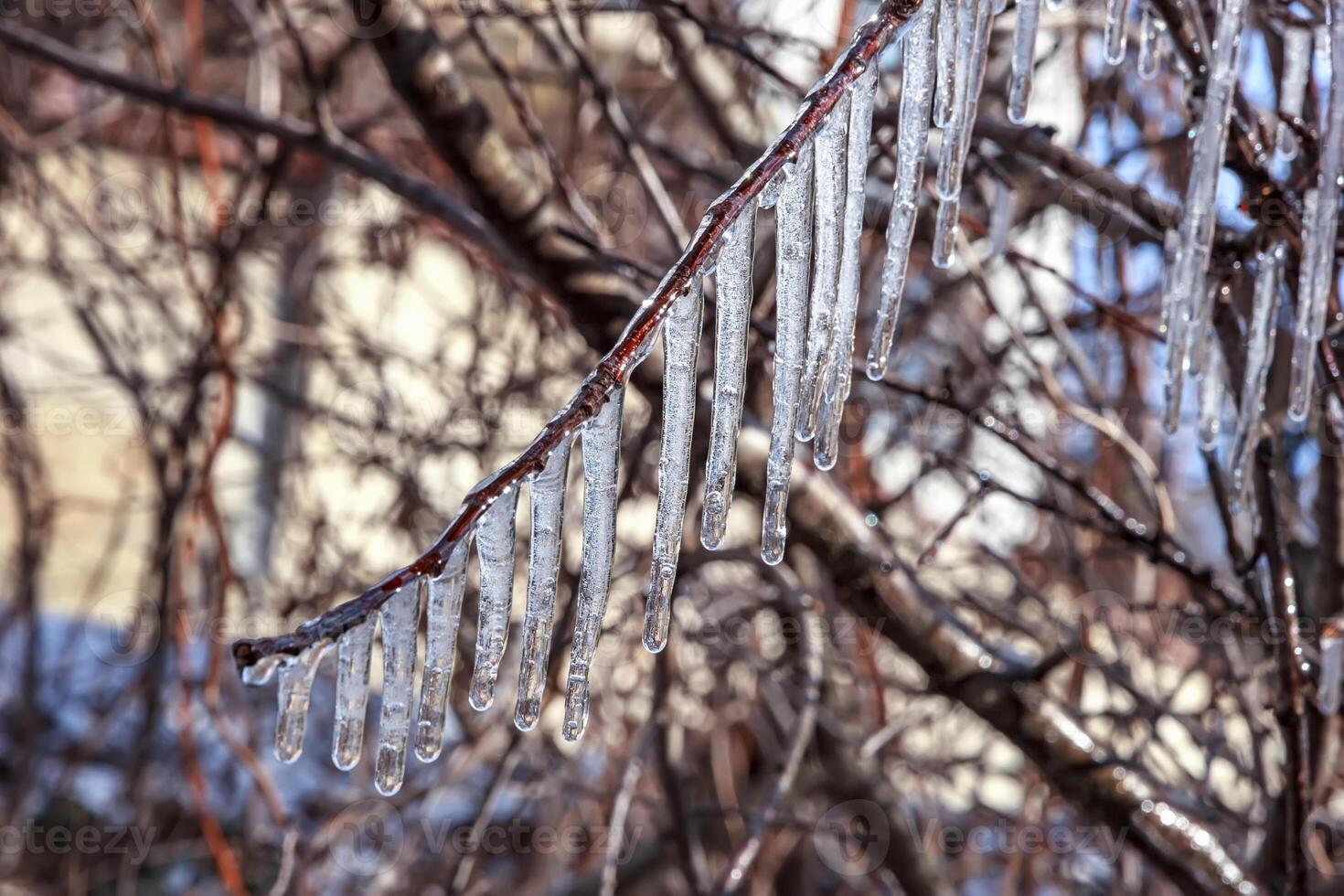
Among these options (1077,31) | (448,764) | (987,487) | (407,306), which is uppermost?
(407,306)

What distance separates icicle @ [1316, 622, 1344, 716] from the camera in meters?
1.17

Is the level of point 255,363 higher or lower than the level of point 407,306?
lower

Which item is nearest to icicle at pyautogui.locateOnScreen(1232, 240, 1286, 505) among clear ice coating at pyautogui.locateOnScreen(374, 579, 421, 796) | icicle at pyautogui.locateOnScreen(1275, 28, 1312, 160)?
icicle at pyautogui.locateOnScreen(1275, 28, 1312, 160)

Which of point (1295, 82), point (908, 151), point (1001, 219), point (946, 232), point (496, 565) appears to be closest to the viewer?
point (496, 565)

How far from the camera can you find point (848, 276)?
2.35 ft

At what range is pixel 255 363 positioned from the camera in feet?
13.8

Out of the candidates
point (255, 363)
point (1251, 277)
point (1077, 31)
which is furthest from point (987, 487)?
point (255, 363)

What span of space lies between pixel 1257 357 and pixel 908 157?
0.42 metres

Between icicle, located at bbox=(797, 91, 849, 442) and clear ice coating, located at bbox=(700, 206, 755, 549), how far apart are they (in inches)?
1.8

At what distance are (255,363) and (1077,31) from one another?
291 centimetres

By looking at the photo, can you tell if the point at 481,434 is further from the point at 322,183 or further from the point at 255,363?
the point at 322,183

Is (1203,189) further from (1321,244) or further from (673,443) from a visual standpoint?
(673,443)

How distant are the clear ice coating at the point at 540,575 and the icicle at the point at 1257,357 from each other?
64 centimetres

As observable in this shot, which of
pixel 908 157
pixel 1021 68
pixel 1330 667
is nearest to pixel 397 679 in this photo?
pixel 908 157
